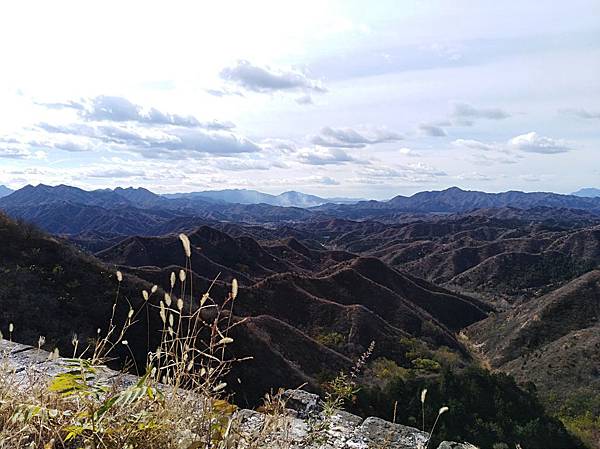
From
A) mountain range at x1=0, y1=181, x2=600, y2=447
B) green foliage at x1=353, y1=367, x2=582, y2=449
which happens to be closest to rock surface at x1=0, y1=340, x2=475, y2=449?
mountain range at x1=0, y1=181, x2=600, y2=447

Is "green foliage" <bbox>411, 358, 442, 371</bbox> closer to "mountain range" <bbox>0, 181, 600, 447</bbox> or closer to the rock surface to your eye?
"mountain range" <bbox>0, 181, 600, 447</bbox>

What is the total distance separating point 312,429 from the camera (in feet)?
8.45

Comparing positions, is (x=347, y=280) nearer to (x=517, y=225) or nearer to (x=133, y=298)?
(x=133, y=298)

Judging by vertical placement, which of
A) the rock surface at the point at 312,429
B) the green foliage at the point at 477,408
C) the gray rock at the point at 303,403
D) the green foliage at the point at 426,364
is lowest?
the green foliage at the point at 426,364

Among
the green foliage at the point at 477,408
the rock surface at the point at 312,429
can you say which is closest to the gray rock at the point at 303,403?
the rock surface at the point at 312,429

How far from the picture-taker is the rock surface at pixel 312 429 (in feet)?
7.41

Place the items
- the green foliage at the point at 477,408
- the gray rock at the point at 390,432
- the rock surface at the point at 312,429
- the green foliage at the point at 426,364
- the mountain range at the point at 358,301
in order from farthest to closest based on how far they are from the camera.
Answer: the green foliage at the point at 426,364
the mountain range at the point at 358,301
the green foliage at the point at 477,408
the gray rock at the point at 390,432
the rock surface at the point at 312,429

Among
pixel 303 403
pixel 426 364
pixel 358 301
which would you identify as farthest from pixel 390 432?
pixel 358 301

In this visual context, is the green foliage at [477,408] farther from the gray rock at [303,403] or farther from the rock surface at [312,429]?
the rock surface at [312,429]

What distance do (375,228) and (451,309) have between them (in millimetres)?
130769

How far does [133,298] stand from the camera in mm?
19828

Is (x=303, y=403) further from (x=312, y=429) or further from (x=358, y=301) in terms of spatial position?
(x=358, y=301)

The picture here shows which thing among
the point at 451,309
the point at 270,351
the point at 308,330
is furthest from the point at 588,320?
the point at 270,351

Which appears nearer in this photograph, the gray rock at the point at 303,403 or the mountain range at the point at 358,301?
the gray rock at the point at 303,403
